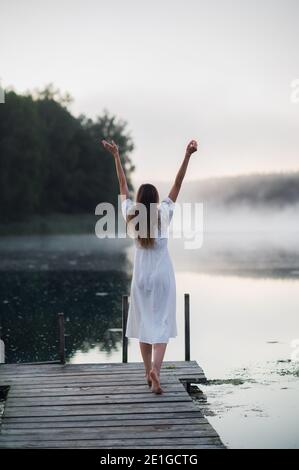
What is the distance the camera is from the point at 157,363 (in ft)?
28.9

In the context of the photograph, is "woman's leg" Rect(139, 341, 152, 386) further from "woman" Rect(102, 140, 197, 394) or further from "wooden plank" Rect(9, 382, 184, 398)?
"wooden plank" Rect(9, 382, 184, 398)

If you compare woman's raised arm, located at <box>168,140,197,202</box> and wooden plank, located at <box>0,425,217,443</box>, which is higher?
woman's raised arm, located at <box>168,140,197,202</box>

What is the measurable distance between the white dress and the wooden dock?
2.42 ft

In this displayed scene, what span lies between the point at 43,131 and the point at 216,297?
5982cm

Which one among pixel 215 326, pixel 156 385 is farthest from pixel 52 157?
pixel 156 385

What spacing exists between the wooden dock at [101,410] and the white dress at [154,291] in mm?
739

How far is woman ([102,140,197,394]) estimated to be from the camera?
862 cm

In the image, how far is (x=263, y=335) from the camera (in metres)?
17.8

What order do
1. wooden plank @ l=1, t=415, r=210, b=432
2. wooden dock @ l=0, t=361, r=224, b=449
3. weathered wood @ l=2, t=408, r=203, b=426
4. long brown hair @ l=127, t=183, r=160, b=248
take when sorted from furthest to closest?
1. long brown hair @ l=127, t=183, r=160, b=248
2. weathered wood @ l=2, t=408, r=203, b=426
3. wooden plank @ l=1, t=415, r=210, b=432
4. wooden dock @ l=0, t=361, r=224, b=449

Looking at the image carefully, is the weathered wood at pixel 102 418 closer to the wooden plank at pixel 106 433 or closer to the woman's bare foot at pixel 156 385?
the wooden plank at pixel 106 433

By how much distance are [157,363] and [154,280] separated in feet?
2.86

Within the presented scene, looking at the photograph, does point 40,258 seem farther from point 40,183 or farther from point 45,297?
point 40,183

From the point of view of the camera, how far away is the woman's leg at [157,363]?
28.7 ft

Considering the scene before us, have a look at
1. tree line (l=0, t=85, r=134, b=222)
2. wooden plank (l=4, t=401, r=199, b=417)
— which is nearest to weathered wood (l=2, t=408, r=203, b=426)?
wooden plank (l=4, t=401, r=199, b=417)
